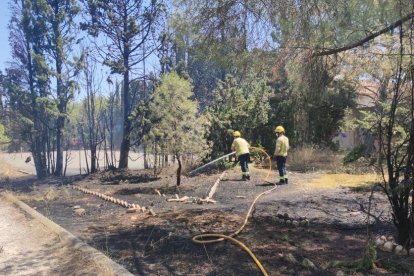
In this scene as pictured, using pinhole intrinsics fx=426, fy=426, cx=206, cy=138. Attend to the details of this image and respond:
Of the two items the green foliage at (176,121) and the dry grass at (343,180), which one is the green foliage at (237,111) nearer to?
the green foliage at (176,121)

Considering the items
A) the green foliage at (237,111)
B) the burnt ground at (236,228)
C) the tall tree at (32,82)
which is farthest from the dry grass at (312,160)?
the tall tree at (32,82)

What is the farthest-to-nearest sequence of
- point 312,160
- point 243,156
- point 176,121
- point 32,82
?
point 32,82 → point 312,160 → point 243,156 → point 176,121

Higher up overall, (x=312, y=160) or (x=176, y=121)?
(x=176, y=121)

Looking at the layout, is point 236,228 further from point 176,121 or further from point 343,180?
point 343,180

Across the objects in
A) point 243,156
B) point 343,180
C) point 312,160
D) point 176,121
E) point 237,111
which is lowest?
point 343,180

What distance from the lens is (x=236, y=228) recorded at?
22.2ft

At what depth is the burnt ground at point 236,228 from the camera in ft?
16.4

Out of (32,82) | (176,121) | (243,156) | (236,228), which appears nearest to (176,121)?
(176,121)

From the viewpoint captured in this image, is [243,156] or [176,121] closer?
[176,121]

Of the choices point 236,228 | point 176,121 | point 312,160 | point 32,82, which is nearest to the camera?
point 236,228

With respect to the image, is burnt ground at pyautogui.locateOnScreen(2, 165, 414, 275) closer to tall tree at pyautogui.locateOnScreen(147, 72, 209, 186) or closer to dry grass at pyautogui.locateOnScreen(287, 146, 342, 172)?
tall tree at pyautogui.locateOnScreen(147, 72, 209, 186)

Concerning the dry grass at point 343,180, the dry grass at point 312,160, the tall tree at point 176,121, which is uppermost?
the tall tree at point 176,121

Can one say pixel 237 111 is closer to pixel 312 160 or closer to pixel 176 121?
pixel 312 160

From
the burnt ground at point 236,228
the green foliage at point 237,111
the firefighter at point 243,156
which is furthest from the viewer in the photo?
the green foliage at point 237,111
